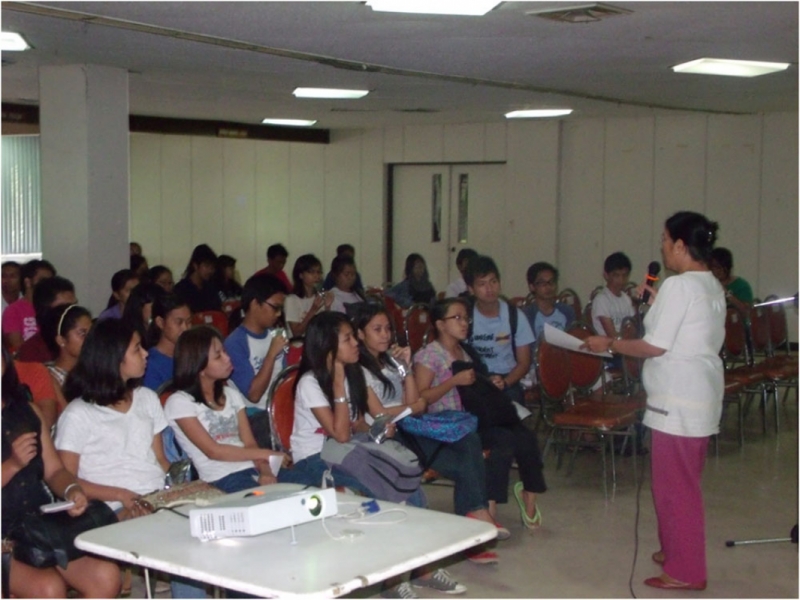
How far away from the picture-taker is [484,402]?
4.98 metres

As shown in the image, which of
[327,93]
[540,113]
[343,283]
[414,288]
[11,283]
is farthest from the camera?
[540,113]

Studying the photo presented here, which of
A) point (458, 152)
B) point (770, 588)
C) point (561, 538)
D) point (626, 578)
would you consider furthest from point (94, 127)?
point (458, 152)

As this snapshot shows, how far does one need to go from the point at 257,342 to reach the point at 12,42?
98.9 inches

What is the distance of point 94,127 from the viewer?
6902 mm

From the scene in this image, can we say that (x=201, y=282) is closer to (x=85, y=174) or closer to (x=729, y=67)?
(x=85, y=174)

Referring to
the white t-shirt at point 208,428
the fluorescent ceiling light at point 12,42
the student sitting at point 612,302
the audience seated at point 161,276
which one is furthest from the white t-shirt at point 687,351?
the audience seated at point 161,276

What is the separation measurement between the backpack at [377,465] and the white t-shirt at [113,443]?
27.2 inches

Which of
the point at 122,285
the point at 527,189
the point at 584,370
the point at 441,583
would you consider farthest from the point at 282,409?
the point at 527,189

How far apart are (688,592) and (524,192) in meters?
8.67

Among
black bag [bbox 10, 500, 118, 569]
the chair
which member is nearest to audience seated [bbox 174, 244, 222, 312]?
A: the chair

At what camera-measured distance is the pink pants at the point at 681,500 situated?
418 cm

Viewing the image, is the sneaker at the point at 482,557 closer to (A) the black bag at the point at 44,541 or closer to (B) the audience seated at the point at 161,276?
(A) the black bag at the point at 44,541

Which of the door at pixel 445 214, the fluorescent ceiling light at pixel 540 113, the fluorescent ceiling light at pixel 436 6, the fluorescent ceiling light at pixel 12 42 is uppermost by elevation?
the fluorescent ceiling light at pixel 540 113

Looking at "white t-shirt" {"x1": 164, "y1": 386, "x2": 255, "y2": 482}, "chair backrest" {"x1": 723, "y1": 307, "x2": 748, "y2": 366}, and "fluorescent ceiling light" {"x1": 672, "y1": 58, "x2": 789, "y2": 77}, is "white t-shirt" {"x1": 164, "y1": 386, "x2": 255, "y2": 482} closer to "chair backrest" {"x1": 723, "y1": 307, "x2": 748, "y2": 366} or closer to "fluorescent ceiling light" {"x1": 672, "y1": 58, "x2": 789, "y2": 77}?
"fluorescent ceiling light" {"x1": 672, "y1": 58, "x2": 789, "y2": 77}
